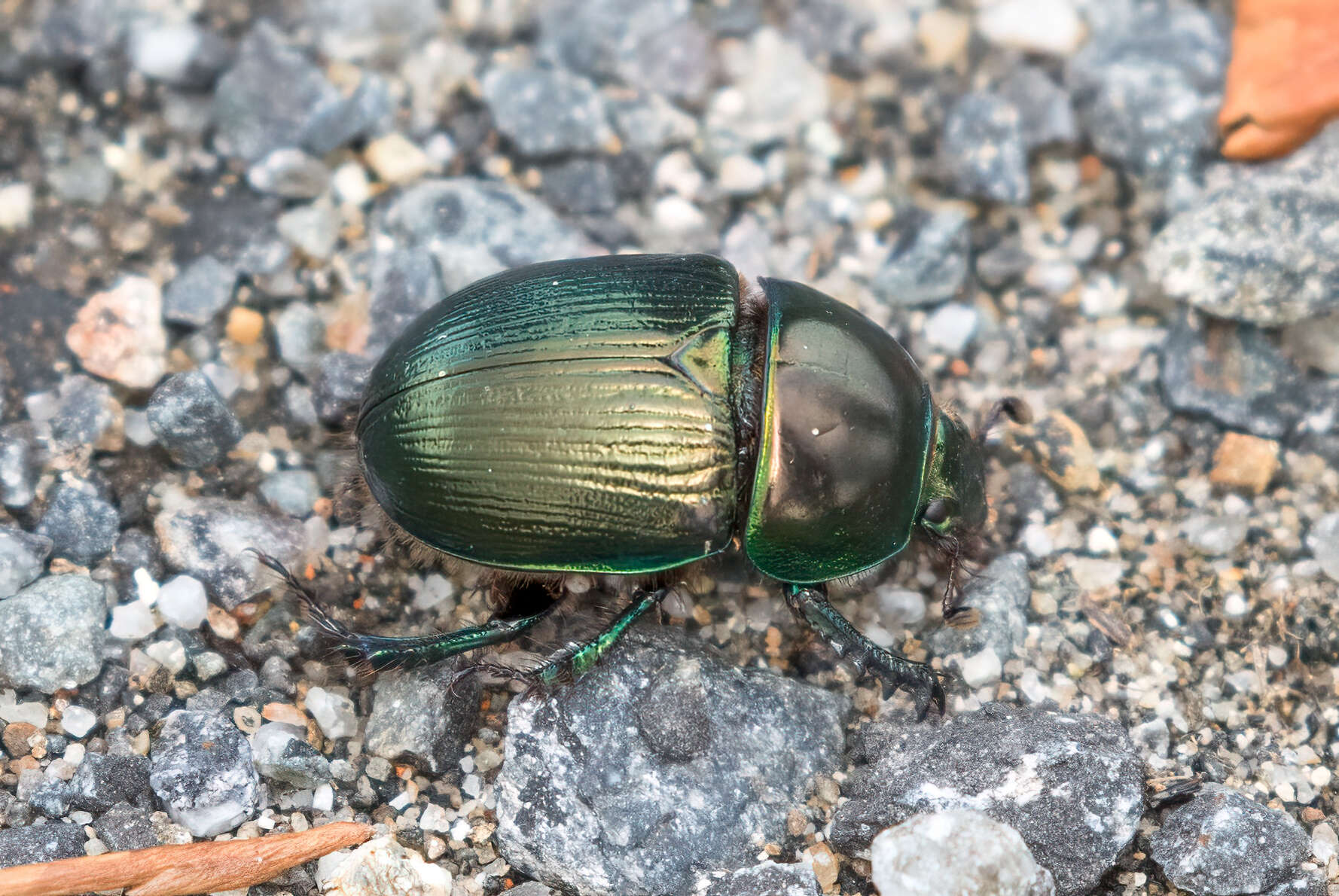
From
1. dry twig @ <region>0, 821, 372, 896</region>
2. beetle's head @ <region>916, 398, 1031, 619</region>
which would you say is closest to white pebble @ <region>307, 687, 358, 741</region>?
dry twig @ <region>0, 821, 372, 896</region>

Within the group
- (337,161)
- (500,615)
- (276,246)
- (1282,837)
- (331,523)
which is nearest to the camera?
(1282,837)

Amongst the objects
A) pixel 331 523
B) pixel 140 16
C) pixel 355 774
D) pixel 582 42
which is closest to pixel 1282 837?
pixel 355 774

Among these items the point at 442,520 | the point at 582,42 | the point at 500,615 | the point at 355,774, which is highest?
the point at 582,42

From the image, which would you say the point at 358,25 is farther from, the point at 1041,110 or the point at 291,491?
the point at 1041,110

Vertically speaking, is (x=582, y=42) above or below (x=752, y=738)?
above

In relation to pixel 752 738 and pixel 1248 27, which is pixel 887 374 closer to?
pixel 752 738

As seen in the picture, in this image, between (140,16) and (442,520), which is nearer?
(442,520)

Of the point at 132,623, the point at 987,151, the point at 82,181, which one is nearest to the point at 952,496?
the point at 987,151

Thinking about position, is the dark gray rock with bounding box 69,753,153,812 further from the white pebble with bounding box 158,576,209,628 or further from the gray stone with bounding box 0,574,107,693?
the white pebble with bounding box 158,576,209,628
